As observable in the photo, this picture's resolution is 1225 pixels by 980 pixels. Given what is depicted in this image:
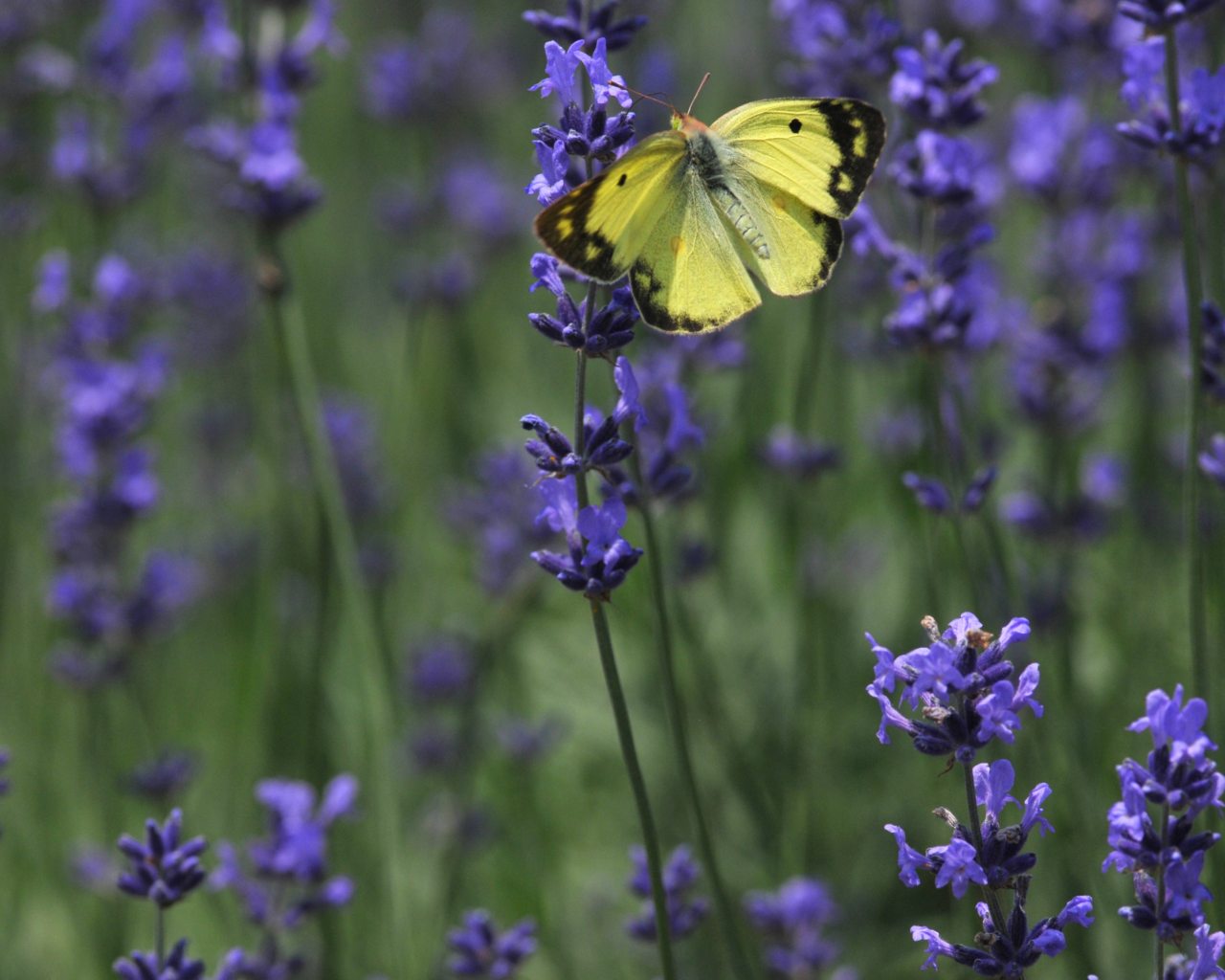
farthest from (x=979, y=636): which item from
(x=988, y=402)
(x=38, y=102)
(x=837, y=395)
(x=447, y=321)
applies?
(x=38, y=102)

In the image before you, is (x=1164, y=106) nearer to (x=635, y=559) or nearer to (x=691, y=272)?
(x=691, y=272)

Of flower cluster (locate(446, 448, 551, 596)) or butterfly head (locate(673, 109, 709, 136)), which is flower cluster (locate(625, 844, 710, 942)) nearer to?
butterfly head (locate(673, 109, 709, 136))

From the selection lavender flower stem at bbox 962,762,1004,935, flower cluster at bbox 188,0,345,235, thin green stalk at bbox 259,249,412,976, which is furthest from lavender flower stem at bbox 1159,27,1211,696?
flower cluster at bbox 188,0,345,235

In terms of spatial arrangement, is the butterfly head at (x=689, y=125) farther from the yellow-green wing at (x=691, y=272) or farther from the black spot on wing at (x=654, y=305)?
the black spot on wing at (x=654, y=305)

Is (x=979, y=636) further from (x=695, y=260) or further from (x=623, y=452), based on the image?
(x=695, y=260)

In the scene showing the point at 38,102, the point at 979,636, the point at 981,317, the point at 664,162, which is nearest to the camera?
the point at 979,636

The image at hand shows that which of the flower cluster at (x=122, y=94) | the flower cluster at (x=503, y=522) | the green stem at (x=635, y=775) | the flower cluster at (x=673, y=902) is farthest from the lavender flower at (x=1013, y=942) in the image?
the flower cluster at (x=122, y=94)

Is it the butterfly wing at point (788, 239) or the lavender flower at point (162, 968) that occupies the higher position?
the butterfly wing at point (788, 239)
